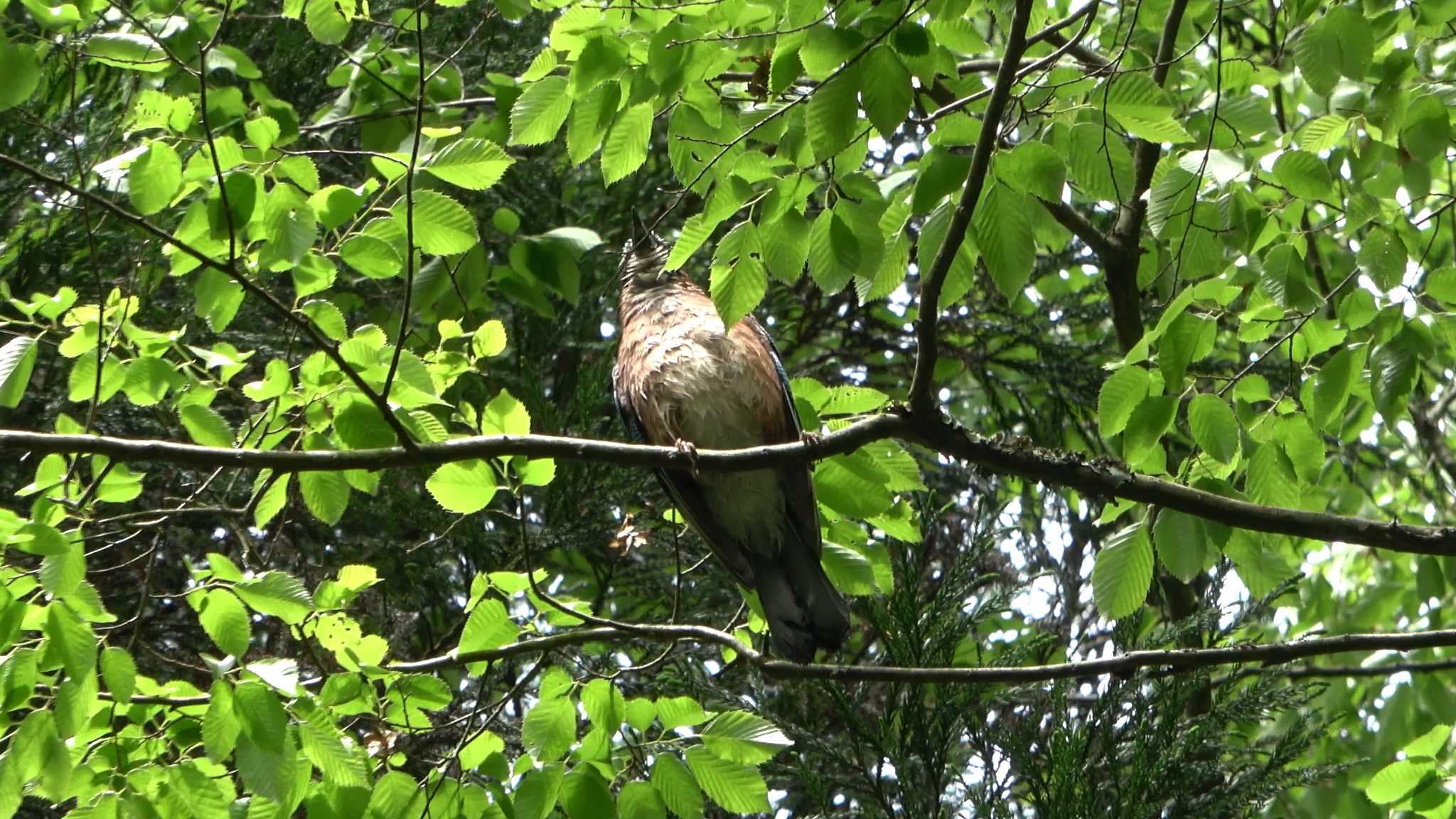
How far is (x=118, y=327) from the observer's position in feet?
9.68

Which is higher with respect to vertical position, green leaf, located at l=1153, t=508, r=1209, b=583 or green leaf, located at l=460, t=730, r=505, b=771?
green leaf, located at l=1153, t=508, r=1209, b=583

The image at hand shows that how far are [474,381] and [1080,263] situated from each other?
3.01 meters

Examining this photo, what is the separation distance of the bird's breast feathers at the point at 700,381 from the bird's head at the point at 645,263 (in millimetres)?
129

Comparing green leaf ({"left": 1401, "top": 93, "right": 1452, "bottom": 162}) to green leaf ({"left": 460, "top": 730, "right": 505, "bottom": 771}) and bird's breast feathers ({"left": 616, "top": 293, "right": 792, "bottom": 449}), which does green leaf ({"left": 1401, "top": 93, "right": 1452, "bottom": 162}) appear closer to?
bird's breast feathers ({"left": 616, "top": 293, "right": 792, "bottom": 449})

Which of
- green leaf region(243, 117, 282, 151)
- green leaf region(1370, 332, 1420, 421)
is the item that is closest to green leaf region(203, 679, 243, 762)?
green leaf region(243, 117, 282, 151)

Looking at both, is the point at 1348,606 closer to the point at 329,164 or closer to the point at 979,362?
the point at 979,362

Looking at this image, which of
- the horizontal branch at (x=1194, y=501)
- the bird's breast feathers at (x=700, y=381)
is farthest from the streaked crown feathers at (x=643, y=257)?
the horizontal branch at (x=1194, y=501)

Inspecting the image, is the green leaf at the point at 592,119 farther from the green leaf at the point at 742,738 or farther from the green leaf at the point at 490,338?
the green leaf at the point at 742,738

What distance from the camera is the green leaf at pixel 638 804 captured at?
8.90 ft

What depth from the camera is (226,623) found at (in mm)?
2500

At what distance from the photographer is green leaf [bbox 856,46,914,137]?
83.4 inches

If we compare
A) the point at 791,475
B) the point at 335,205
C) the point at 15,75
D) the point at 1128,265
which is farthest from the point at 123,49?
the point at 1128,265

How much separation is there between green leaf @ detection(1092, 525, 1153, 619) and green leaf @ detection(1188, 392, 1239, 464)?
0.75 feet

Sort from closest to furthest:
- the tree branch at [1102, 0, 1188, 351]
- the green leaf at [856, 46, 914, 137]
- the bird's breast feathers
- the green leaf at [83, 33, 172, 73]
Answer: the green leaf at [856, 46, 914, 137] < the green leaf at [83, 33, 172, 73] < the bird's breast feathers < the tree branch at [1102, 0, 1188, 351]
